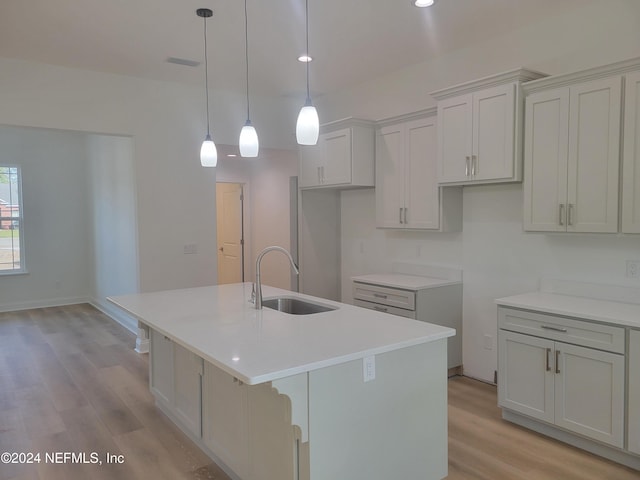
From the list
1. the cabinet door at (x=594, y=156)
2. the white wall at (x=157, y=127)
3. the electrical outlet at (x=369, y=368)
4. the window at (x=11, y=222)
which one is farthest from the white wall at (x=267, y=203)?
the electrical outlet at (x=369, y=368)

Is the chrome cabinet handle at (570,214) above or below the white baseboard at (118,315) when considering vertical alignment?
above

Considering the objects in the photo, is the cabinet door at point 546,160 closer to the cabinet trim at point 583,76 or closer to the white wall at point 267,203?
the cabinet trim at point 583,76

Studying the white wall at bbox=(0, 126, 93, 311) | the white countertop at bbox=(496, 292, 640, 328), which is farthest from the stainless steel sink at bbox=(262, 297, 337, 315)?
the white wall at bbox=(0, 126, 93, 311)

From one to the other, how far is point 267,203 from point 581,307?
479 centimetres

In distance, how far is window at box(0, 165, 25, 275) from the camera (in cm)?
722

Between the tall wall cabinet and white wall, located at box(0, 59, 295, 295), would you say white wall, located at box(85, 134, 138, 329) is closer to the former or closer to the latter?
white wall, located at box(0, 59, 295, 295)

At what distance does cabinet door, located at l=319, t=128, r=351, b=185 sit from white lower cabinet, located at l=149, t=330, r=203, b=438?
233 cm

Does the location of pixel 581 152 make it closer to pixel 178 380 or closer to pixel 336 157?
pixel 336 157

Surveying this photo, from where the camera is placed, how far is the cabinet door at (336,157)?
4.55 meters

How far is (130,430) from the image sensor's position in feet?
10.4

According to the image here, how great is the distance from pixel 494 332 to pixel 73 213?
22.6 feet

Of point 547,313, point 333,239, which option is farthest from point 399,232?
point 547,313

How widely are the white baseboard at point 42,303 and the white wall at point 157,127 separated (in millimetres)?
3719

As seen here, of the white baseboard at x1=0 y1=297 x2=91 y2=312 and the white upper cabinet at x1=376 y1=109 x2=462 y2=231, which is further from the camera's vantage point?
the white baseboard at x1=0 y1=297 x2=91 y2=312
